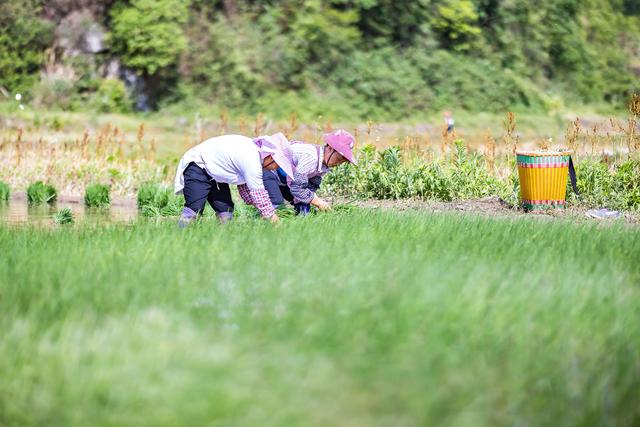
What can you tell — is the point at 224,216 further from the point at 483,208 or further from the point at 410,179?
the point at 410,179

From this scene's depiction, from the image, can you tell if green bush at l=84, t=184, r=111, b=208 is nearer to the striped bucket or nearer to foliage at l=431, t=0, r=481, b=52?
the striped bucket

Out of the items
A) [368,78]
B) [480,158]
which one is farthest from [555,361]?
[368,78]

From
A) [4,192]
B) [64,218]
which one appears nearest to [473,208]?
[64,218]

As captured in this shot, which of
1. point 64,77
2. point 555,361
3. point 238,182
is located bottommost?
point 555,361

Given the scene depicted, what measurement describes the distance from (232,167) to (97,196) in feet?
14.3

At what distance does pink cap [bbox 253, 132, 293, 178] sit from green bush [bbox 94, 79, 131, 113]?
17345 mm

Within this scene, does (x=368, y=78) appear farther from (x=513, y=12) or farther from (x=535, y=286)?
(x=535, y=286)

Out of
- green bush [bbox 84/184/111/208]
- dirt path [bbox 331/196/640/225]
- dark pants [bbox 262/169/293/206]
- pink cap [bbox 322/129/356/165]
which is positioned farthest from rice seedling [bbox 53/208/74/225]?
pink cap [bbox 322/129/356/165]

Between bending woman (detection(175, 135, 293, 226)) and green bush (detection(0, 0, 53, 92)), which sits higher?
green bush (detection(0, 0, 53, 92))

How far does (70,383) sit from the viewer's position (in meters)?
3.93

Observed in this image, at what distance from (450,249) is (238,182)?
2.09 meters

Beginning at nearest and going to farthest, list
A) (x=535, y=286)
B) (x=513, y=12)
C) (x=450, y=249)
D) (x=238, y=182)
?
(x=535, y=286) → (x=450, y=249) → (x=238, y=182) → (x=513, y=12)

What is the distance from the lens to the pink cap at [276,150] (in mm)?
7770

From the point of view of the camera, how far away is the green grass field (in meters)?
3.80
